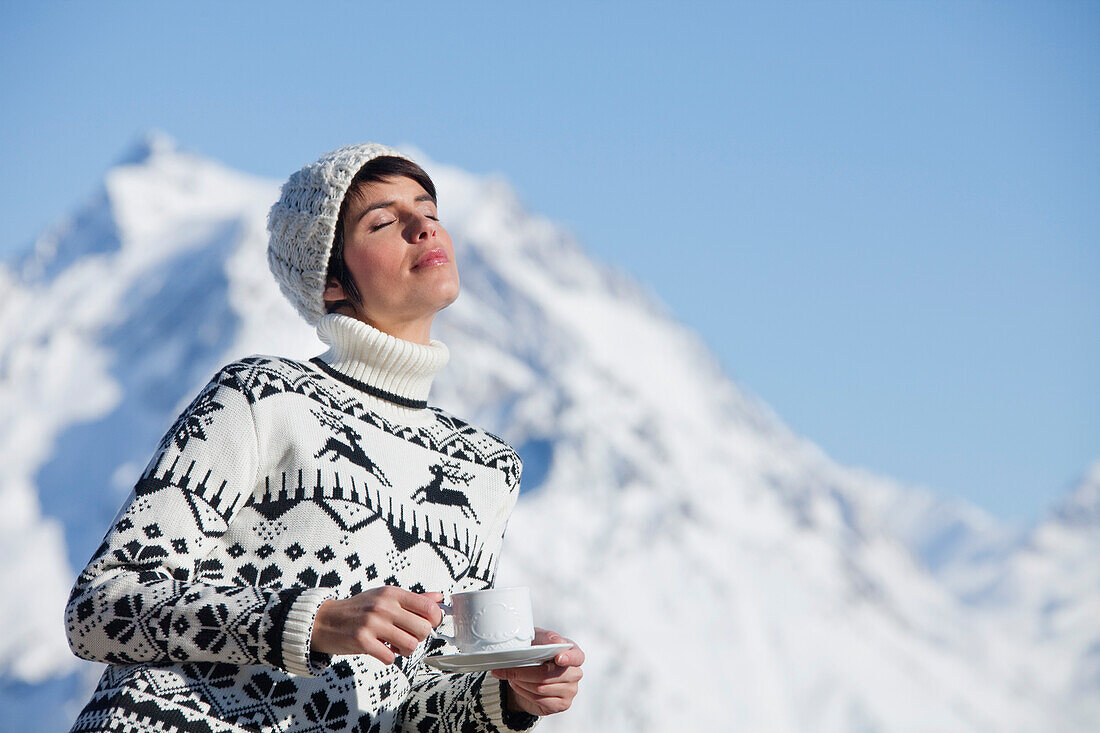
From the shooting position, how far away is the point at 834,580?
10075cm

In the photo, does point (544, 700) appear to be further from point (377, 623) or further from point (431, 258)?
point (431, 258)

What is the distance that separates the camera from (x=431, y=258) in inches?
104

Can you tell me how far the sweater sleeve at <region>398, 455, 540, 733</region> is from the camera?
2395 millimetres

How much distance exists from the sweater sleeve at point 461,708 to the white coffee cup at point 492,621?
0.91ft

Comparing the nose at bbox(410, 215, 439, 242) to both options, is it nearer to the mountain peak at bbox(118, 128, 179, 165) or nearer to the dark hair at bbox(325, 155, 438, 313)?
the dark hair at bbox(325, 155, 438, 313)

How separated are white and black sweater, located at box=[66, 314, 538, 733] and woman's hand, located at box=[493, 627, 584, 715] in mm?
130

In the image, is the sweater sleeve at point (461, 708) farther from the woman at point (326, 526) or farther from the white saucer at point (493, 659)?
the white saucer at point (493, 659)

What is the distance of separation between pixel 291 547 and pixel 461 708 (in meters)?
0.54

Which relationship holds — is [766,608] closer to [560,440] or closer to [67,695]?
[560,440]

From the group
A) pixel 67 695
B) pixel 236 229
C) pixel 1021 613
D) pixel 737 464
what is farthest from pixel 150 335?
pixel 1021 613

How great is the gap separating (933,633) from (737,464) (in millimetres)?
26626

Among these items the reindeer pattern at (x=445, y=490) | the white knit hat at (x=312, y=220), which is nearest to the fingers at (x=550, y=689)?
the reindeer pattern at (x=445, y=490)

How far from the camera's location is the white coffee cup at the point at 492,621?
2129 mm

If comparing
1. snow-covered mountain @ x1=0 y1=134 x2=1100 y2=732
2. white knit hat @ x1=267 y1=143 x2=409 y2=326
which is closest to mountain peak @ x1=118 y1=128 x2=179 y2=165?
snow-covered mountain @ x1=0 y1=134 x2=1100 y2=732
